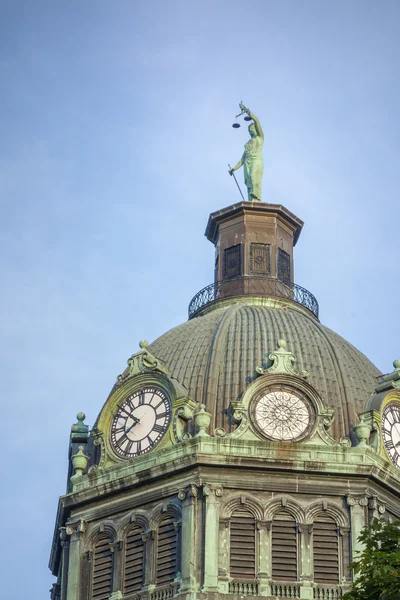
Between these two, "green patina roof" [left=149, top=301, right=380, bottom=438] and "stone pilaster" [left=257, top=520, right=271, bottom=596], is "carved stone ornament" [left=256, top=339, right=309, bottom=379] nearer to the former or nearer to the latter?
"green patina roof" [left=149, top=301, right=380, bottom=438]

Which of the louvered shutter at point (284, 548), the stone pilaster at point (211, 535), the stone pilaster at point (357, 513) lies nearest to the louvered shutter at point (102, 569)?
the stone pilaster at point (211, 535)

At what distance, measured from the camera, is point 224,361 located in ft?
220

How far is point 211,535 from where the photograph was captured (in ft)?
200

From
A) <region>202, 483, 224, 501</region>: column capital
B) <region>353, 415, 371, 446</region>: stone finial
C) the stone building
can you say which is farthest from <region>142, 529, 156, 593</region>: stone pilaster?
<region>353, 415, 371, 446</region>: stone finial

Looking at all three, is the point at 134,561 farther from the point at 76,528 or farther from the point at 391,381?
the point at 391,381

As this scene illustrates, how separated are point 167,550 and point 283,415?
705 cm

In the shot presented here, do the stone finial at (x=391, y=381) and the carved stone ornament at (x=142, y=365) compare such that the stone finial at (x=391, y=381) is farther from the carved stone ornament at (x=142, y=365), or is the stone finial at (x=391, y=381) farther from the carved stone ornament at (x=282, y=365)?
the carved stone ornament at (x=142, y=365)

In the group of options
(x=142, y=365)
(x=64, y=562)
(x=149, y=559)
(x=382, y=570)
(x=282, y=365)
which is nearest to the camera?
(x=382, y=570)

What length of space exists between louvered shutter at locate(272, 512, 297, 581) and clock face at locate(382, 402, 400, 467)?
5.54 metres

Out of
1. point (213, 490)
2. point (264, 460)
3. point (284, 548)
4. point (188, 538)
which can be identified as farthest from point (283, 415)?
point (188, 538)

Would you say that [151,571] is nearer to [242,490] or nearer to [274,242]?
[242,490]

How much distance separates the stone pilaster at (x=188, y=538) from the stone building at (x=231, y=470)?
53 mm

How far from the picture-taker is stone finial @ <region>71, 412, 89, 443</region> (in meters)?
68.6

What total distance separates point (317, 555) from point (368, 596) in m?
18.3
